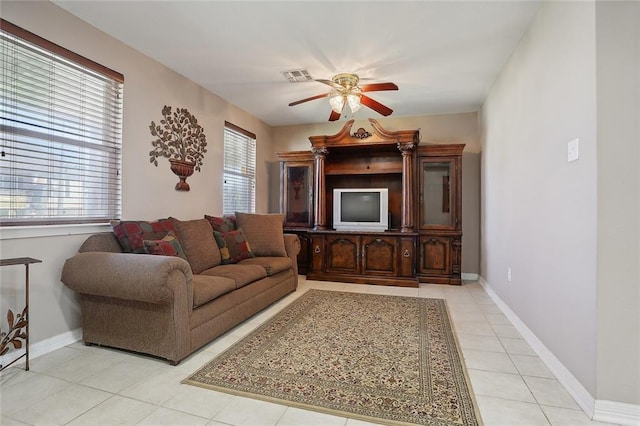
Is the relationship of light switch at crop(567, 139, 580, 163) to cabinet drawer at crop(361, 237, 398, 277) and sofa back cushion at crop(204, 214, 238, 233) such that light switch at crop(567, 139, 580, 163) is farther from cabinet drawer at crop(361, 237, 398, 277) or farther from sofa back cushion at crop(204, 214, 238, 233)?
sofa back cushion at crop(204, 214, 238, 233)

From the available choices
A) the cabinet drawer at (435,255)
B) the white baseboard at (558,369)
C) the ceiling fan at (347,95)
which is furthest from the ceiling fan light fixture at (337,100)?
the white baseboard at (558,369)

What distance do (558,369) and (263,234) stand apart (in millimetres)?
3008

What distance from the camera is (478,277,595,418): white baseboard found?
1645 mm

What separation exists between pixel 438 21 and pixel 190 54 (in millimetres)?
2275

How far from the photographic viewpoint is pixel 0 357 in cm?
207

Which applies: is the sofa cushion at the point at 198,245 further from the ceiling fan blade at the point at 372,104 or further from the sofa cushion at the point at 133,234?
the ceiling fan blade at the point at 372,104

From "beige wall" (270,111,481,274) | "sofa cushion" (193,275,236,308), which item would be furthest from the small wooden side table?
"beige wall" (270,111,481,274)

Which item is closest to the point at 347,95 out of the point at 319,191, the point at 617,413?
the point at 319,191

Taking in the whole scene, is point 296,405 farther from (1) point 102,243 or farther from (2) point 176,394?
(1) point 102,243

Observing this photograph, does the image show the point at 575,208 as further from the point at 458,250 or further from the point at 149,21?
the point at 149,21

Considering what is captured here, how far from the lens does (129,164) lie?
294cm

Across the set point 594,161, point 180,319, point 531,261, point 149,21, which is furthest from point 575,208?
point 149,21

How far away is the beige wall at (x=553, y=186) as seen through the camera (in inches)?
66.6

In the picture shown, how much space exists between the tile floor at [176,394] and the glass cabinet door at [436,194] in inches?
89.6
